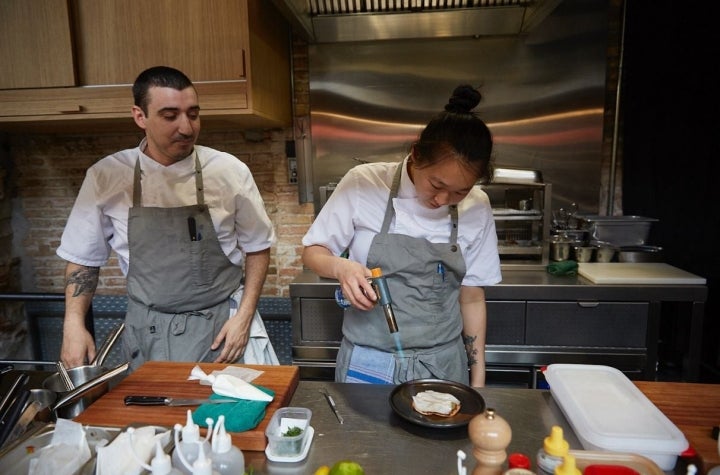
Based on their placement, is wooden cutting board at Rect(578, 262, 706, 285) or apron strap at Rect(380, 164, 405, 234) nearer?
apron strap at Rect(380, 164, 405, 234)

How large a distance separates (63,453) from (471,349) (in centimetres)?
127

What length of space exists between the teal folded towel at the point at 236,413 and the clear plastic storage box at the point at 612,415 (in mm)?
758

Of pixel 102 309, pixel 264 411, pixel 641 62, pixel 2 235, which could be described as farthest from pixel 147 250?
pixel 641 62

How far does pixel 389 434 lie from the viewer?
1.13 m

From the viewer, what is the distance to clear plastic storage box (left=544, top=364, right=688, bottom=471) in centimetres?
99

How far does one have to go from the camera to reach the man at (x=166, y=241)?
6.12ft

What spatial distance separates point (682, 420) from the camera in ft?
3.72

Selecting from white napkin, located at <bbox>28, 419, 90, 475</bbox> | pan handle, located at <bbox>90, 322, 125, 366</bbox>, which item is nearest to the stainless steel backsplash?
pan handle, located at <bbox>90, 322, 125, 366</bbox>

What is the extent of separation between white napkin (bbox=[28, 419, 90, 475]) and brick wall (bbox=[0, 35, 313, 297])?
99.8 inches

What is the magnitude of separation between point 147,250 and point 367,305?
106 centimetres

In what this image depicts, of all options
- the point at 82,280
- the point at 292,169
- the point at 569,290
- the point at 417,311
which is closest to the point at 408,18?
the point at 292,169

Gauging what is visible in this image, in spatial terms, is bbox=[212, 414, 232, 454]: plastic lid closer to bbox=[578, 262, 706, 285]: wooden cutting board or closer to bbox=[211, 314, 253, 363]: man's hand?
bbox=[211, 314, 253, 363]: man's hand

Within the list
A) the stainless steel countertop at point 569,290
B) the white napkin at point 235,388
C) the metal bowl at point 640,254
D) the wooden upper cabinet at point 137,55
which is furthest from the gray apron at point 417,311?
the metal bowl at point 640,254

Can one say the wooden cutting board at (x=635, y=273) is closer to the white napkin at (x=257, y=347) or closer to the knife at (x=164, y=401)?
the white napkin at (x=257, y=347)
